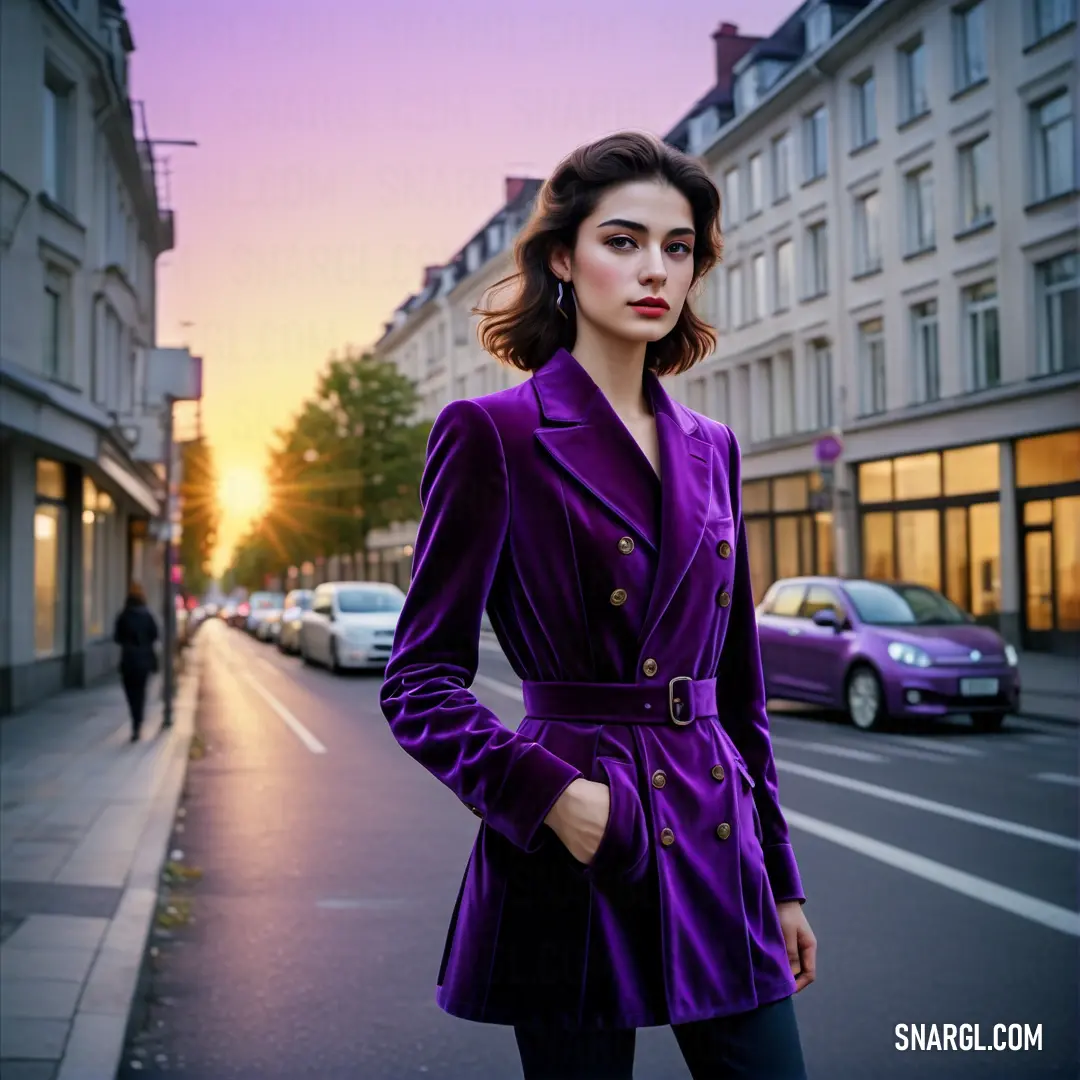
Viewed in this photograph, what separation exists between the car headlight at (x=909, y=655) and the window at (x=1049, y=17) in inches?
587

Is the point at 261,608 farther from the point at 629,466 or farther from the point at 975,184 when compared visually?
the point at 629,466

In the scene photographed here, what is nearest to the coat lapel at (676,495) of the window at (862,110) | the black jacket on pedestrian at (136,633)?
the black jacket on pedestrian at (136,633)

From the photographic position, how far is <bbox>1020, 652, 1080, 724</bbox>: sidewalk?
49.6 ft

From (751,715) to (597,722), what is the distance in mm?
372

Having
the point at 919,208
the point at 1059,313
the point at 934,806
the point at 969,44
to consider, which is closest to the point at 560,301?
the point at 934,806

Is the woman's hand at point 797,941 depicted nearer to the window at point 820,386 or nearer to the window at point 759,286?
the window at point 820,386

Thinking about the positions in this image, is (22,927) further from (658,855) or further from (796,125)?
(796,125)

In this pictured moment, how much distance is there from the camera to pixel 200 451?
5500 centimetres

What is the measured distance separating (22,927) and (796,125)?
32.5 m

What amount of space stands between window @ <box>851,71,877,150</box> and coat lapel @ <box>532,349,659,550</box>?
104 feet

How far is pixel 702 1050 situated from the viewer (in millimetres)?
2012

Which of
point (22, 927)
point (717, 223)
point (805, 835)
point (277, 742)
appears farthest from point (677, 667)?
point (277, 742)

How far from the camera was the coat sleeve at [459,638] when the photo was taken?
1.85 m

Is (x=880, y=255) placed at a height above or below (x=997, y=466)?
above
